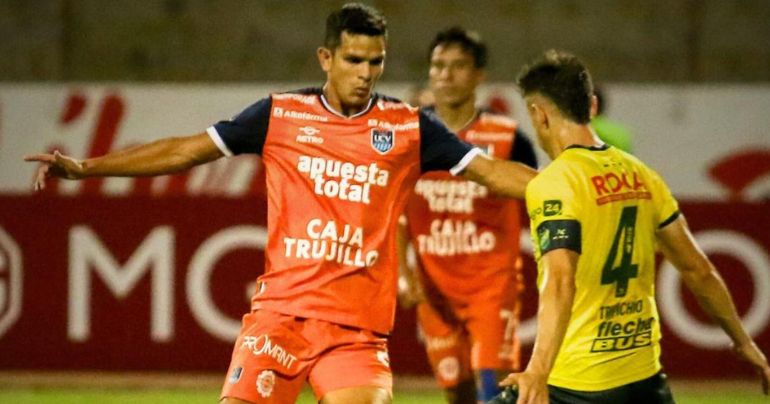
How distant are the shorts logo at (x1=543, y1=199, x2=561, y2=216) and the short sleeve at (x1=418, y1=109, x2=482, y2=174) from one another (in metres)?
1.00

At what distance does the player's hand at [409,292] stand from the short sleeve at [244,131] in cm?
184

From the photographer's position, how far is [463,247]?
7.16 metres

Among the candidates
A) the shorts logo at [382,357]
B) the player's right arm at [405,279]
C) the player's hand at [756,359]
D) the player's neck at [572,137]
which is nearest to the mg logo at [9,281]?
the player's right arm at [405,279]

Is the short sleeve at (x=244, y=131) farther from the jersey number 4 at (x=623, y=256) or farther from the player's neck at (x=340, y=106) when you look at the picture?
the jersey number 4 at (x=623, y=256)

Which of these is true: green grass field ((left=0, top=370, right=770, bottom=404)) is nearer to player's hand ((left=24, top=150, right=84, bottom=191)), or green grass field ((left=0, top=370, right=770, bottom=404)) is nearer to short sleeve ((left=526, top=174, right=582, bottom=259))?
player's hand ((left=24, top=150, right=84, bottom=191))

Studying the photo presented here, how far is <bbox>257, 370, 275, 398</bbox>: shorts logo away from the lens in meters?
5.18

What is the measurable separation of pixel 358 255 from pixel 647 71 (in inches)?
361

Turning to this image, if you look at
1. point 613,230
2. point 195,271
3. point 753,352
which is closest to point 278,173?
point 613,230

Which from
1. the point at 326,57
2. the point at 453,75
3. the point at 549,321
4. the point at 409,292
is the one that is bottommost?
the point at 409,292

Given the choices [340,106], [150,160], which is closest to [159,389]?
[150,160]

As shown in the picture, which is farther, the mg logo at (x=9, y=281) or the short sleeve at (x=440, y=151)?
the mg logo at (x=9, y=281)

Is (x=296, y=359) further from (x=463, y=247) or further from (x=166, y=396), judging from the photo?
(x=166, y=396)

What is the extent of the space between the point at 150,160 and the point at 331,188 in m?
0.71

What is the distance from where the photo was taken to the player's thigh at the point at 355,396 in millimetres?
5180
